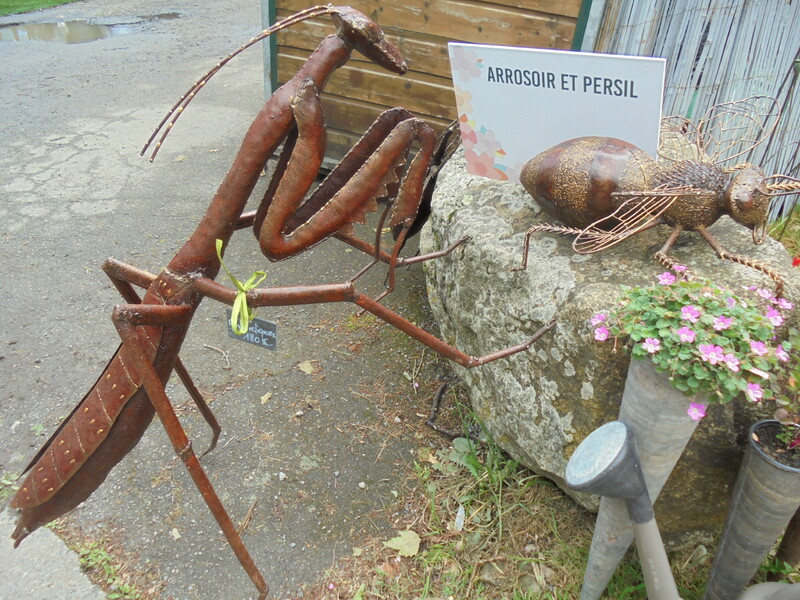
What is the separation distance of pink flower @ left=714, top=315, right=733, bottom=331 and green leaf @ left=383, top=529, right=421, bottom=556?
1322mm

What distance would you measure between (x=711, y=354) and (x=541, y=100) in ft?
4.07

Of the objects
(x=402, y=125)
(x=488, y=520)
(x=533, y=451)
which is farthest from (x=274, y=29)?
(x=488, y=520)

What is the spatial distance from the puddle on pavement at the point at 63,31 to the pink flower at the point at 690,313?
8.48m

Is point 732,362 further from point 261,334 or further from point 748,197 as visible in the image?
point 261,334

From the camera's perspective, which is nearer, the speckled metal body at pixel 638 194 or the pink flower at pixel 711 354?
the pink flower at pixel 711 354

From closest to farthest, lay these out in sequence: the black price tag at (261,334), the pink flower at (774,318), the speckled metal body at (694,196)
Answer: the pink flower at (774,318) → the speckled metal body at (694,196) → the black price tag at (261,334)

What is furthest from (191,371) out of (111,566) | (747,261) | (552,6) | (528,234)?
(552,6)

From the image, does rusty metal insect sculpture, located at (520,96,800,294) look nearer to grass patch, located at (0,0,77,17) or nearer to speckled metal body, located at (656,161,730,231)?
speckled metal body, located at (656,161,730,231)

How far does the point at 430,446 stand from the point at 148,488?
118 cm

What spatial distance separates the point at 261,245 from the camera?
1754 mm

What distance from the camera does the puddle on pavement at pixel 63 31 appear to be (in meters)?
7.63

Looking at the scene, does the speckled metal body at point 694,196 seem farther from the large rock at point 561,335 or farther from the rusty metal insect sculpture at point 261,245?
the rusty metal insect sculpture at point 261,245

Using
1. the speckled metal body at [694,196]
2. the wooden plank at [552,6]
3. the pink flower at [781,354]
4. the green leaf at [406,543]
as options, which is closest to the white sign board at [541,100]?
the speckled metal body at [694,196]

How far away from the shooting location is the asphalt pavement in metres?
2.20
